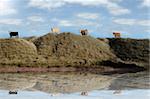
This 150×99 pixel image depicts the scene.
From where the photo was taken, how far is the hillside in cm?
6712

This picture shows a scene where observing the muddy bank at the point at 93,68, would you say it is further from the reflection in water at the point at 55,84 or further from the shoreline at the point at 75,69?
the reflection in water at the point at 55,84

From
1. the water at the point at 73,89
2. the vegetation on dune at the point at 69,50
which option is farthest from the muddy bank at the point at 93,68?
the water at the point at 73,89

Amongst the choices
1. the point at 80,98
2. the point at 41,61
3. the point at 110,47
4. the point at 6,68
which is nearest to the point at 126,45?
the point at 110,47

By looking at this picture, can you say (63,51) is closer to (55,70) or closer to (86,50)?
(86,50)

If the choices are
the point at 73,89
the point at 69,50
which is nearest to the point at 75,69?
the point at 69,50

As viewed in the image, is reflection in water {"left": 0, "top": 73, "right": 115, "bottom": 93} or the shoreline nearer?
reflection in water {"left": 0, "top": 73, "right": 115, "bottom": 93}

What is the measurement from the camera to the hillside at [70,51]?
67.1 m

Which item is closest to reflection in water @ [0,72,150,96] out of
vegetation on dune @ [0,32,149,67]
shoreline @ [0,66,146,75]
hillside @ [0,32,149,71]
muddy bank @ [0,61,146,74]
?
shoreline @ [0,66,146,75]

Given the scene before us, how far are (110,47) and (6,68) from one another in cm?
2458

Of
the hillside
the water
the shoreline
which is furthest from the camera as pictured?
the hillside

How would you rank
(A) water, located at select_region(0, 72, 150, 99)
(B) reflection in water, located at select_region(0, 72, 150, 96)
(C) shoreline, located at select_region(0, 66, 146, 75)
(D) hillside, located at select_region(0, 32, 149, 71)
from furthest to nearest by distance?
(D) hillside, located at select_region(0, 32, 149, 71) → (C) shoreline, located at select_region(0, 66, 146, 75) → (B) reflection in water, located at select_region(0, 72, 150, 96) → (A) water, located at select_region(0, 72, 150, 99)

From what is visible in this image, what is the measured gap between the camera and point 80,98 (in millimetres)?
25766

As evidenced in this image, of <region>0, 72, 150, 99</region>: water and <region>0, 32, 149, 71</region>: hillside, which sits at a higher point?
<region>0, 32, 149, 71</region>: hillside

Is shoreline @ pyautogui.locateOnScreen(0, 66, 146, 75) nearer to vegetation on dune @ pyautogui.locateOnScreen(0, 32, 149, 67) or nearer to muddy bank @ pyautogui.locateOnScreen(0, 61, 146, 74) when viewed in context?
muddy bank @ pyautogui.locateOnScreen(0, 61, 146, 74)
